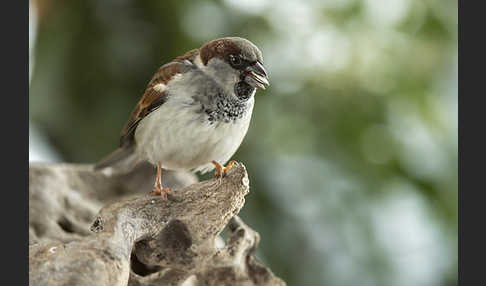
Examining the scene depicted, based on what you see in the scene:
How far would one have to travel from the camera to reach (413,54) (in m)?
2.31

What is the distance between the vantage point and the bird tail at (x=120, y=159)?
5.10 ft

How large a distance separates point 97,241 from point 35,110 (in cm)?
145

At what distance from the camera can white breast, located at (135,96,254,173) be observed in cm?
122

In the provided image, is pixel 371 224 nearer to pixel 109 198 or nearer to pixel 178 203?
pixel 109 198

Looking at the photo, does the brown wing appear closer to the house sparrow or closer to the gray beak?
the house sparrow

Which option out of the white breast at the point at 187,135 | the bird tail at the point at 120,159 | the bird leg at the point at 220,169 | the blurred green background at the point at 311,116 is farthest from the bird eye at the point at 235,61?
the blurred green background at the point at 311,116

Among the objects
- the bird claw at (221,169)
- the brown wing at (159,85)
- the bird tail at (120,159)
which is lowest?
the bird tail at (120,159)

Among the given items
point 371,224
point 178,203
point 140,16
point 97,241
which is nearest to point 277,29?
point 140,16

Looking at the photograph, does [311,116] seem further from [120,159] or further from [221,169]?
[221,169]

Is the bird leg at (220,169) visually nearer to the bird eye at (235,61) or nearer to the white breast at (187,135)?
the white breast at (187,135)

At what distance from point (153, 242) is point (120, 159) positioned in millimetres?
548

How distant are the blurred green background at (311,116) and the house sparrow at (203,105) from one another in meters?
0.79

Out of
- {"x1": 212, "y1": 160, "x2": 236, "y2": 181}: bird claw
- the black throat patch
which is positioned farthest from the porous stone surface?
the black throat patch

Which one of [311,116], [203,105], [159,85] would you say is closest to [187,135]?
[203,105]
